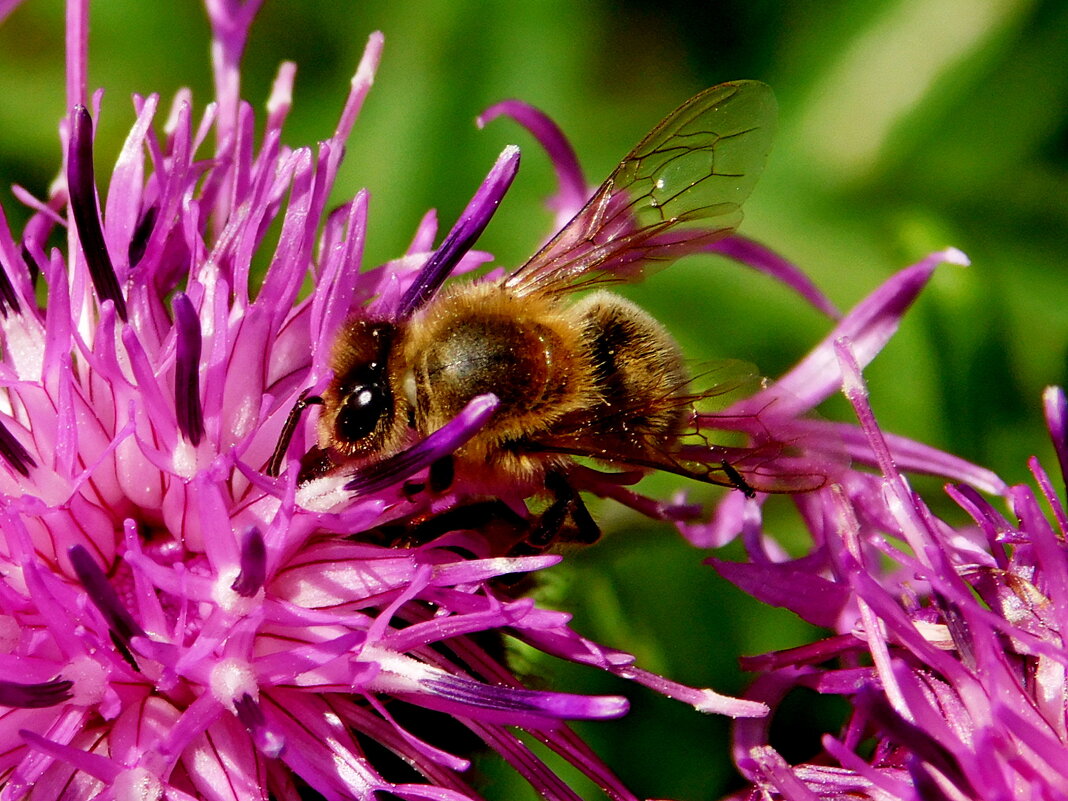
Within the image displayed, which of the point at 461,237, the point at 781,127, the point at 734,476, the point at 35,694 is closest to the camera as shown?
the point at 35,694


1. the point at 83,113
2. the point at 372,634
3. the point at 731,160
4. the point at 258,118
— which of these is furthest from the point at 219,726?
the point at 258,118

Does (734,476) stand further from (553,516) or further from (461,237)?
(461,237)

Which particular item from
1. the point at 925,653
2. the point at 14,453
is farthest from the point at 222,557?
the point at 925,653

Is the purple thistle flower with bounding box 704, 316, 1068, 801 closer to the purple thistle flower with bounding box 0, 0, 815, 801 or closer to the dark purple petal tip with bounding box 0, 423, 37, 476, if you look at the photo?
the purple thistle flower with bounding box 0, 0, 815, 801

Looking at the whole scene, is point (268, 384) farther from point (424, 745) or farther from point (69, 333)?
point (424, 745)

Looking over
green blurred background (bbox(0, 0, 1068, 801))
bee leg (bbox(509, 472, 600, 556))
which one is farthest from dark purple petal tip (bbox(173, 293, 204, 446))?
green blurred background (bbox(0, 0, 1068, 801))

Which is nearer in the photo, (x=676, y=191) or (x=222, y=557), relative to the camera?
(x=222, y=557)
